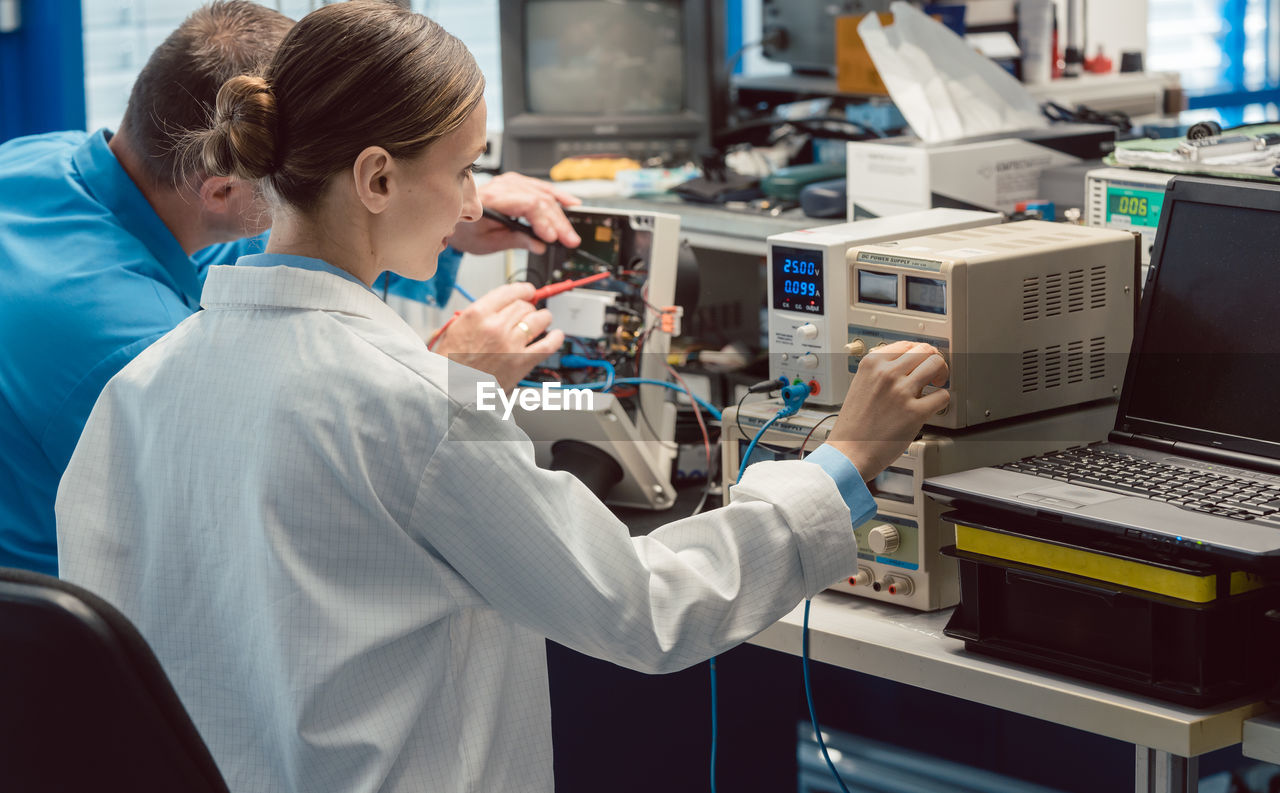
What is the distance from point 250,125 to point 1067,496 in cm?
87

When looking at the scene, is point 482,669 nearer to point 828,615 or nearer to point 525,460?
point 525,460

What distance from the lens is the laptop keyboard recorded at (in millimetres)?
1411

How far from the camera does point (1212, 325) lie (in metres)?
1.59

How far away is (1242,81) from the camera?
686 centimetres

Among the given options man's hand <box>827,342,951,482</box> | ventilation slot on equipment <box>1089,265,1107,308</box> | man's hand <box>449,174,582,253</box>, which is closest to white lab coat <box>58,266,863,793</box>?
man's hand <box>827,342,951,482</box>

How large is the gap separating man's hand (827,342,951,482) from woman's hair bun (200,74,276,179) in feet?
1.95

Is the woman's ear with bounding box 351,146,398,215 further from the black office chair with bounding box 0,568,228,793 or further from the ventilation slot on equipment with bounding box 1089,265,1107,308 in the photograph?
the ventilation slot on equipment with bounding box 1089,265,1107,308

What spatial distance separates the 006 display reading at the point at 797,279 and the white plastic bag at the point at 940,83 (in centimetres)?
61

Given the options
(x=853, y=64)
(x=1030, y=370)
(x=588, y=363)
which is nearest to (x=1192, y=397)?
(x=1030, y=370)

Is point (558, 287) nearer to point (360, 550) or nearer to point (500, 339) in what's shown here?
point (500, 339)

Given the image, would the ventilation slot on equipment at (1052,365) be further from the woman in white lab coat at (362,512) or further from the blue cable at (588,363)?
the blue cable at (588,363)

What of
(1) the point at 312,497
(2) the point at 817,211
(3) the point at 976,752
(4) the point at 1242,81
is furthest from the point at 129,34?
(4) the point at 1242,81

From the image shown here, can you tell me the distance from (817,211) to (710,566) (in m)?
1.32
